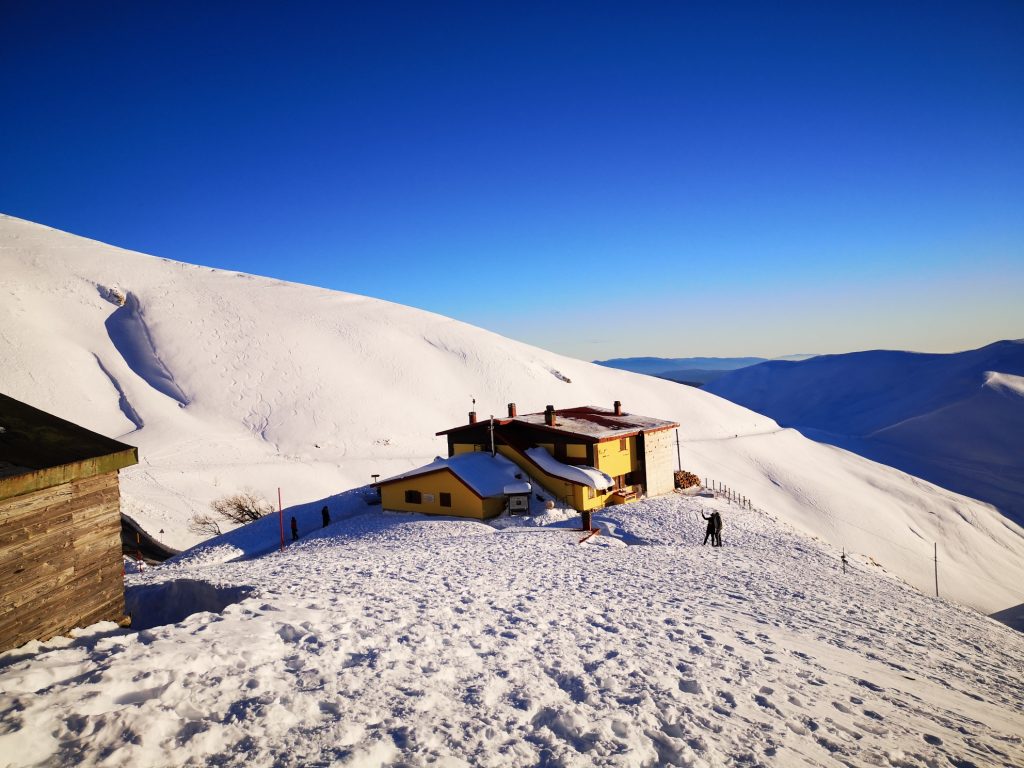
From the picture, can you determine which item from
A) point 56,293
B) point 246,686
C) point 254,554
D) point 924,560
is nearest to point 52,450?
point 246,686

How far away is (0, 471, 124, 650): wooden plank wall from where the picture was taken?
7.25 m

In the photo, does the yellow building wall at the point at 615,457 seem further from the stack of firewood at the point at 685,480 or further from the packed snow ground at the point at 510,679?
the packed snow ground at the point at 510,679

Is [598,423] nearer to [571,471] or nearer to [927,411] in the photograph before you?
[571,471]

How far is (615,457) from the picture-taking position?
31.3 meters

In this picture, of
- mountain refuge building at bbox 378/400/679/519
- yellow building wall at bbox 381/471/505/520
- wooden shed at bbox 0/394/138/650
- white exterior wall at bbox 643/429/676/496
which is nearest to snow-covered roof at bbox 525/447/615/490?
mountain refuge building at bbox 378/400/679/519

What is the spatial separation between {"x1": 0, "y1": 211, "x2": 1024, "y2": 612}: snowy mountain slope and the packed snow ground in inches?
1123

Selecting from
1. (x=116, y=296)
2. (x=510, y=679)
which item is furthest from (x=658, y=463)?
(x=116, y=296)

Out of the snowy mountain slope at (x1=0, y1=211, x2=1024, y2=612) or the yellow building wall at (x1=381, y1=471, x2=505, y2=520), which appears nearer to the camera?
the yellow building wall at (x1=381, y1=471, x2=505, y2=520)

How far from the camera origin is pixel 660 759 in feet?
19.3

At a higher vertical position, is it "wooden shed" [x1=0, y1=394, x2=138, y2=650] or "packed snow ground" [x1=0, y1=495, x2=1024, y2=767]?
"wooden shed" [x1=0, y1=394, x2=138, y2=650]

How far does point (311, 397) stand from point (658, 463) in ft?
153

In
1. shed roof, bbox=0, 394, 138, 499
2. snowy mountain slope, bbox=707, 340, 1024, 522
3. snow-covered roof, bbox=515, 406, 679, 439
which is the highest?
shed roof, bbox=0, 394, 138, 499

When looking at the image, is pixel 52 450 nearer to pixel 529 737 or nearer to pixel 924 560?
pixel 529 737

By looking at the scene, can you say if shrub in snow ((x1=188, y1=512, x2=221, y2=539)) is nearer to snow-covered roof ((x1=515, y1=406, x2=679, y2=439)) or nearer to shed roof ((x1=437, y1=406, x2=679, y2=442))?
shed roof ((x1=437, y1=406, x2=679, y2=442))
